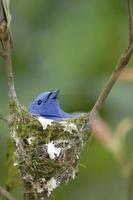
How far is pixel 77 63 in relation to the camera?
182 inches

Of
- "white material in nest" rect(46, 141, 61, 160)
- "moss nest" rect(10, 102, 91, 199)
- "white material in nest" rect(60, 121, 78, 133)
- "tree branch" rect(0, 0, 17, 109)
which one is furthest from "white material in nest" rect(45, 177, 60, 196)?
"tree branch" rect(0, 0, 17, 109)

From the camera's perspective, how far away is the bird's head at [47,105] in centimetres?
441

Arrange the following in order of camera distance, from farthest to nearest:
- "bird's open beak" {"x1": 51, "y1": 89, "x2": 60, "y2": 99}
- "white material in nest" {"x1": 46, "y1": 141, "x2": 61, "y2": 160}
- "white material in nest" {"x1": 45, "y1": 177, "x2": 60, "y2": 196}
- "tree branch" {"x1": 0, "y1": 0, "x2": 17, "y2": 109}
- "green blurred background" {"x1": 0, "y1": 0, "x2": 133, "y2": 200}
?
"green blurred background" {"x1": 0, "y1": 0, "x2": 133, "y2": 200}, "bird's open beak" {"x1": 51, "y1": 89, "x2": 60, "y2": 99}, "white material in nest" {"x1": 46, "y1": 141, "x2": 61, "y2": 160}, "white material in nest" {"x1": 45, "y1": 177, "x2": 60, "y2": 196}, "tree branch" {"x1": 0, "y1": 0, "x2": 17, "y2": 109}

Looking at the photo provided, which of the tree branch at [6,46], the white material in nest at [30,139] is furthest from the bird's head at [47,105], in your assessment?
the tree branch at [6,46]

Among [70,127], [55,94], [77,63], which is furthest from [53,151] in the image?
[77,63]

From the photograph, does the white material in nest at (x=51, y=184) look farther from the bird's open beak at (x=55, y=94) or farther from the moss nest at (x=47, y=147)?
the bird's open beak at (x=55, y=94)

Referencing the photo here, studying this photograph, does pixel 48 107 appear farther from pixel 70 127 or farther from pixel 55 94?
pixel 70 127

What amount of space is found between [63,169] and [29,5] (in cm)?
177

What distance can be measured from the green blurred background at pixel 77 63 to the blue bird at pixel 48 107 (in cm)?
6

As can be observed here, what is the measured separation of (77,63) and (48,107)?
343 millimetres

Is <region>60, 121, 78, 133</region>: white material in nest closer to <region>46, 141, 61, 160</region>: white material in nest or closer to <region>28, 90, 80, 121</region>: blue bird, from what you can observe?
<region>46, 141, 61, 160</region>: white material in nest

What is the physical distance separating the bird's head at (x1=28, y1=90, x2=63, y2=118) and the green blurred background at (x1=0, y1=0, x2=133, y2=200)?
64 millimetres

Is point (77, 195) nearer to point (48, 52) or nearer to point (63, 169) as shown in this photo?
point (48, 52)

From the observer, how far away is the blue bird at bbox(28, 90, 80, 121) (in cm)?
441
